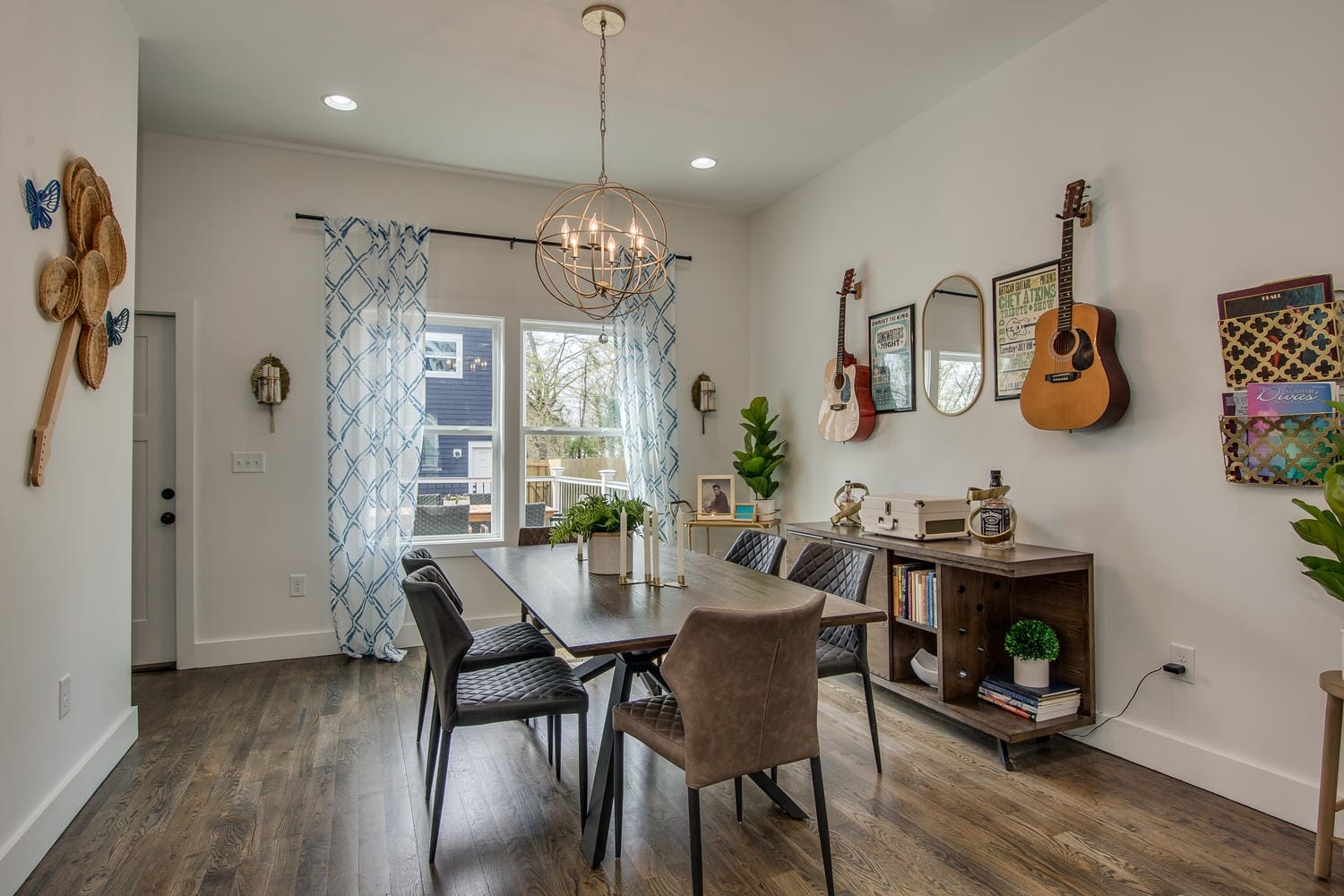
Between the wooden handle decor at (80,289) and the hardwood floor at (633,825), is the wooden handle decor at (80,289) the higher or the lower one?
the higher one

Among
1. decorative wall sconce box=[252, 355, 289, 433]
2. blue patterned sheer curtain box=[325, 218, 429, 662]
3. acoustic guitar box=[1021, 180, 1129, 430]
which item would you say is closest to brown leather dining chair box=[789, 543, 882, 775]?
acoustic guitar box=[1021, 180, 1129, 430]

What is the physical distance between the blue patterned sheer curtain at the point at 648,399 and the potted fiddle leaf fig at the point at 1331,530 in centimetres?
332

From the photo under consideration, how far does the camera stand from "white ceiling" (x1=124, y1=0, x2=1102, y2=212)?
2.87 m

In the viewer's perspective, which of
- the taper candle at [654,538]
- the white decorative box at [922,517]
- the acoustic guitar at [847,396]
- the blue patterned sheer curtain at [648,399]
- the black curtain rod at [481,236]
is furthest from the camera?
the blue patterned sheer curtain at [648,399]

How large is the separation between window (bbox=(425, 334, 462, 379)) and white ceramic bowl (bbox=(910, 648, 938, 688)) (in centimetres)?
315

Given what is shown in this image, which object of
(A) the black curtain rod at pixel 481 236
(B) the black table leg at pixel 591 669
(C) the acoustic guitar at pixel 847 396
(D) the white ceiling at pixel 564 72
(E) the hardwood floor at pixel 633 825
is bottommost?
(E) the hardwood floor at pixel 633 825

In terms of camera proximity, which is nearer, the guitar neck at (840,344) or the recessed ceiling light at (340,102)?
the recessed ceiling light at (340,102)

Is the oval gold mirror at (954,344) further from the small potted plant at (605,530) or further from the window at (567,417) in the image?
the window at (567,417)

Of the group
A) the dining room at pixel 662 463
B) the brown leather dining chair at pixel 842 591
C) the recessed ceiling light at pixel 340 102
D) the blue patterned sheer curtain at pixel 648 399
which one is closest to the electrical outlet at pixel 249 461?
the dining room at pixel 662 463

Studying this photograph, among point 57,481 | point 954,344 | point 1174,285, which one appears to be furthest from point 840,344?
point 57,481

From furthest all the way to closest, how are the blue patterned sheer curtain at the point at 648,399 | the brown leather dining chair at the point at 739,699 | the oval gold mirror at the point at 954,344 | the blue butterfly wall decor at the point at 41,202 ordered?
the blue patterned sheer curtain at the point at 648,399, the oval gold mirror at the point at 954,344, the blue butterfly wall decor at the point at 41,202, the brown leather dining chair at the point at 739,699

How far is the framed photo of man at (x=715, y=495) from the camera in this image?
15.5 feet

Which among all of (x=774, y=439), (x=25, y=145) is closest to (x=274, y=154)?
(x=25, y=145)

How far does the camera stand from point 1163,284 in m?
2.62
